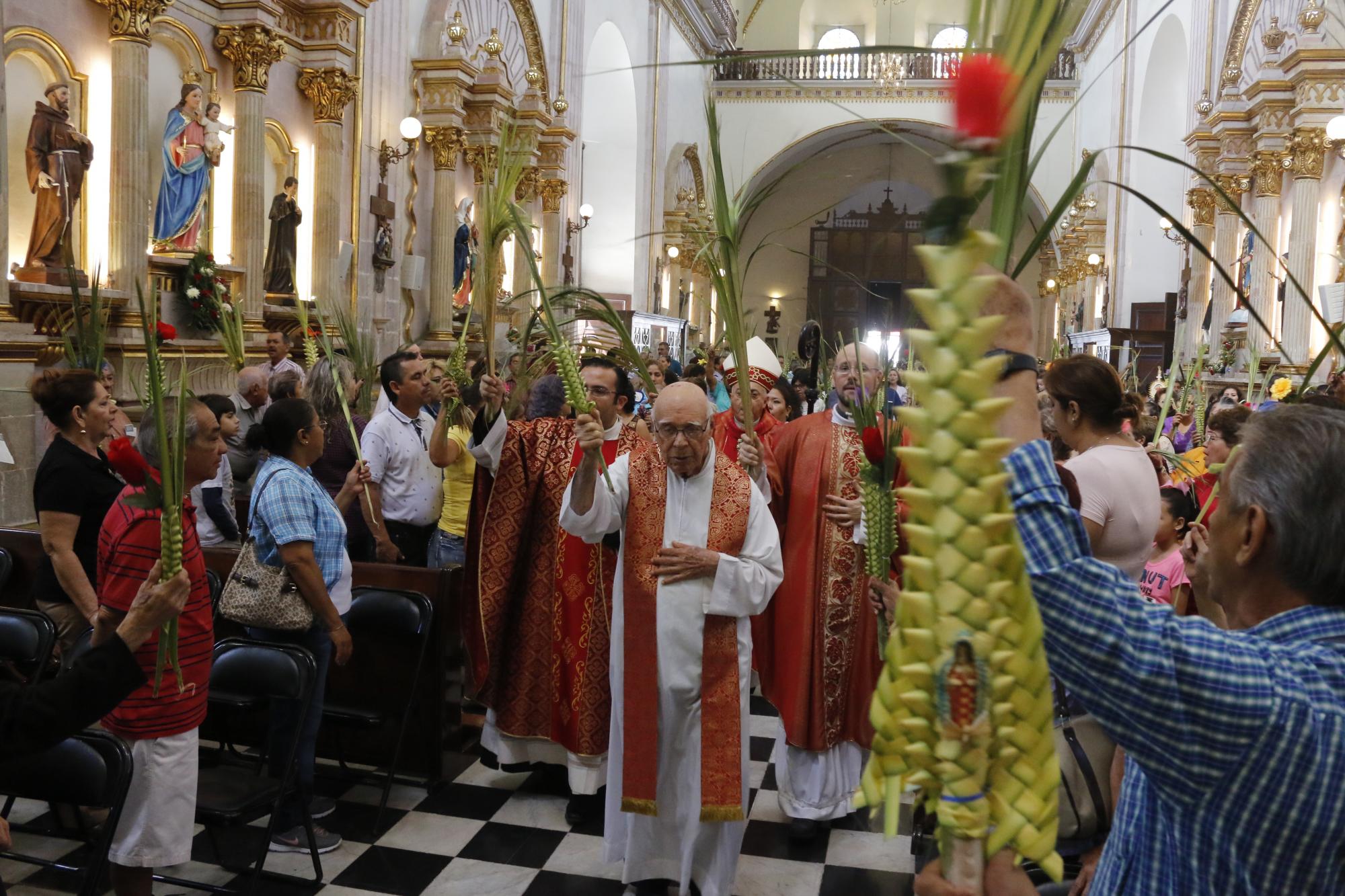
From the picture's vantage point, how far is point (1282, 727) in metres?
1.06

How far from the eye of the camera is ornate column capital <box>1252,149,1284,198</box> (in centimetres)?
1287

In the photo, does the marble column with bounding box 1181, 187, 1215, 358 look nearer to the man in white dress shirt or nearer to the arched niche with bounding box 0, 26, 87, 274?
the man in white dress shirt

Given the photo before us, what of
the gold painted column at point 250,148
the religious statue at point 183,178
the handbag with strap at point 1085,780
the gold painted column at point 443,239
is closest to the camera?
the handbag with strap at point 1085,780

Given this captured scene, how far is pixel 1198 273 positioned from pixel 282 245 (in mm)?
12237

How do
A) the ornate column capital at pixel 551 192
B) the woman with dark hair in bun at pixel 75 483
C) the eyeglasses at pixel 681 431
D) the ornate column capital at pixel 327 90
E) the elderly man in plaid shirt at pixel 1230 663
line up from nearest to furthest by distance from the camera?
the elderly man in plaid shirt at pixel 1230 663 → the eyeglasses at pixel 681 431 → the woman with dark hair in bun at pixel 75 483 → the ornate column capital at pixel 327 90 → the ornate column capital at pixel 551 192

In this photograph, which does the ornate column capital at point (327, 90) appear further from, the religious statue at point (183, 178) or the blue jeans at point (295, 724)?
the blue jeans at point (295, 724)

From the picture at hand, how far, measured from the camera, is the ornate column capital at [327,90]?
10250mm

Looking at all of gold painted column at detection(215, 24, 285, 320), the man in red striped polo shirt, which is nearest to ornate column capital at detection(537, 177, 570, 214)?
gold painted column at detection(215, 24, 285, 320)

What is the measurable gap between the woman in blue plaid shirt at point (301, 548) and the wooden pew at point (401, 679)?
0.63m

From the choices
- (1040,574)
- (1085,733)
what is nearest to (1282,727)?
(1040,574)

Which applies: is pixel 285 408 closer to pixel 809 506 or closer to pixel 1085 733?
pixel 809 506

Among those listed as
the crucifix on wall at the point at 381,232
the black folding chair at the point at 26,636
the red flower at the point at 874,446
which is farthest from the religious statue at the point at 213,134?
the red flower at the point at 874,446

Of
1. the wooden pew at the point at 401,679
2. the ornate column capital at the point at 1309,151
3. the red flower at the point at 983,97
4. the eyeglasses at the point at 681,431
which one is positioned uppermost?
the ornate column capital at the point at 1309,151

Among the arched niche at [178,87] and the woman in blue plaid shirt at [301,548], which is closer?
the woman in blue plaid shirt at [301,548]
